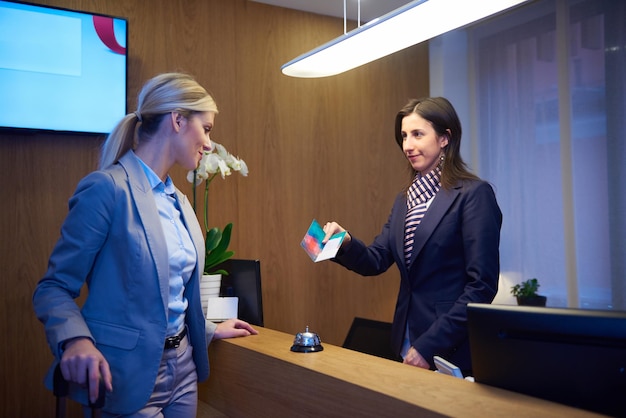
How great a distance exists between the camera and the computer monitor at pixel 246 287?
Result: 2.68 metres

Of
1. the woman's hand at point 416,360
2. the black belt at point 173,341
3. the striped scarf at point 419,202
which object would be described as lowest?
the woman's hand at point 416,360

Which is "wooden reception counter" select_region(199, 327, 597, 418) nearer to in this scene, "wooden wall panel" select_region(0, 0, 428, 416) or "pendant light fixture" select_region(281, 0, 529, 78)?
"pendant light fixture" select_region(281, 0, 529, 78)

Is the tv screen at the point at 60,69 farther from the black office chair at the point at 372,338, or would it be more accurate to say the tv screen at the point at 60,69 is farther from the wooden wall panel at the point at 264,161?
the black office chair at the point at 372,338

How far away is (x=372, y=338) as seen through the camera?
2.97 metres

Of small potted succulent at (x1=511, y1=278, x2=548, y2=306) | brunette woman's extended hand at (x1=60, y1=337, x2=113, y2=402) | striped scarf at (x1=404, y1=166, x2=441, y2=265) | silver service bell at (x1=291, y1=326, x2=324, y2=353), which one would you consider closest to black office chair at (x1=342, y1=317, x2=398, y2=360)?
striped scarf at (x1=404, y1=166, x2=441, y2=265)

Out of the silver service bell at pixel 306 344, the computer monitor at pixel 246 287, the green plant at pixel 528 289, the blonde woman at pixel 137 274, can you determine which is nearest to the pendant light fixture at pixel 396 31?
the blonde woman at pixel 137 274

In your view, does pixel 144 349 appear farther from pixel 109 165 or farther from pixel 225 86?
pixel 225 86

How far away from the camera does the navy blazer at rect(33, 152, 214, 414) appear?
1429 mm

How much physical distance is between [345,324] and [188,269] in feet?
7.55

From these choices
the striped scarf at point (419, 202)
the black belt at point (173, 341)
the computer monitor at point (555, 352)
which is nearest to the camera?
the computer monitor at point (555, 352)

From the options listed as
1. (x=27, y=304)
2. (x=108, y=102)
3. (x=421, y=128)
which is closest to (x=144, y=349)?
(x=421, y=128)

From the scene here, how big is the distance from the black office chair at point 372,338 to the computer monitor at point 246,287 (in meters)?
0.60

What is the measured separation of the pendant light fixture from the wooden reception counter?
1.09 m

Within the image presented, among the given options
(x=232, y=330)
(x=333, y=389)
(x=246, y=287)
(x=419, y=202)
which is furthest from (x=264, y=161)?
(x=333, y=389)
